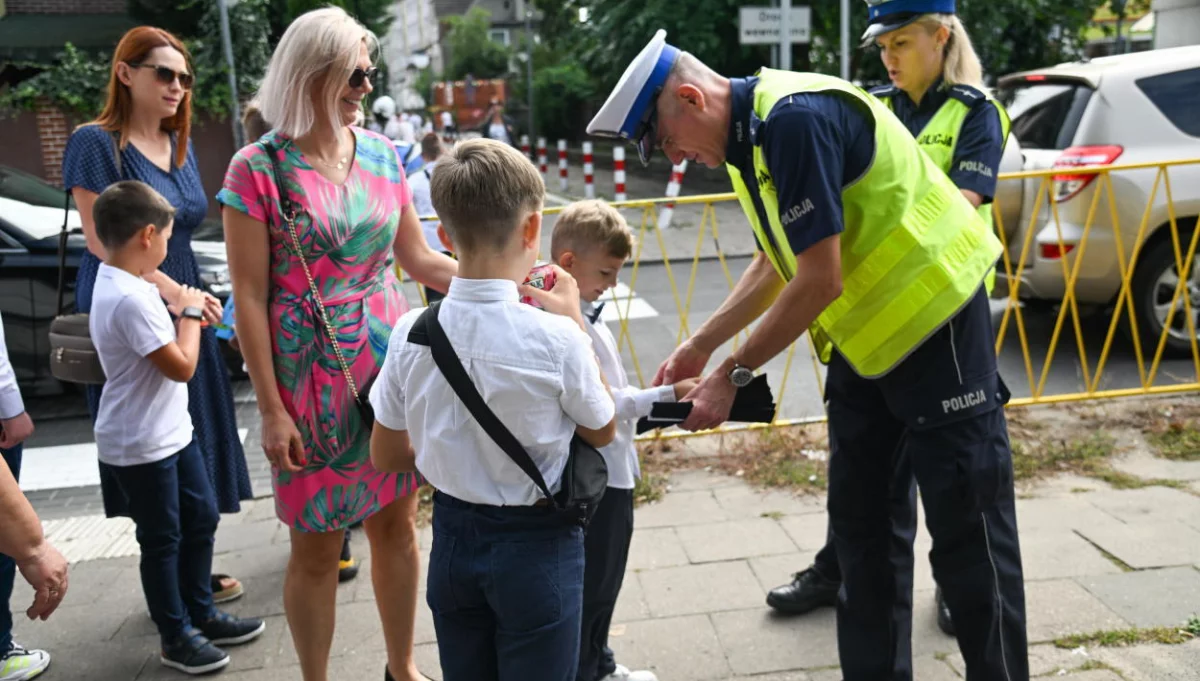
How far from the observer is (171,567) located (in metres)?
3.12

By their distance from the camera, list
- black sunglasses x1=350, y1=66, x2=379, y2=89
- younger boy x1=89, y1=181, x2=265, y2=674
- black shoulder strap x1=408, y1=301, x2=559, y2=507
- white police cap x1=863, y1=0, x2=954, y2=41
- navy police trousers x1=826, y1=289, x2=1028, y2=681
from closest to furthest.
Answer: black shoulder strap x1=408, y1=301, x2=559, y2=507
navy police trousers x1=826, y1=289, x2=1028, y2=681
black sunglasses x1=350, y1=66, x2=379, y2=89
younger boy x1=89, y1=181, x2=265, y2=674
white police cap x1=863, y1=0, x2=954, y2=41

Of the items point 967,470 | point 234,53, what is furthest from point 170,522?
point 234,53

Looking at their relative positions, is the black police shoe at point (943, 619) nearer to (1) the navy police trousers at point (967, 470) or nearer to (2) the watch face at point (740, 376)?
(1) the navy police trousers at point (967, 470)

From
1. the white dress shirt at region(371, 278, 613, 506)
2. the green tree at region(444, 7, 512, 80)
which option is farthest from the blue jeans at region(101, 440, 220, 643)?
the green tree at region(444, 7, 512, 80)

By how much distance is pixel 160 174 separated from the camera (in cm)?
342

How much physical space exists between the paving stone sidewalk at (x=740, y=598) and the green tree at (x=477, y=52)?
45.8 metres

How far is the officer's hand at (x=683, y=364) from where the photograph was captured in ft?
8.71

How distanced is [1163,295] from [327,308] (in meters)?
5.72

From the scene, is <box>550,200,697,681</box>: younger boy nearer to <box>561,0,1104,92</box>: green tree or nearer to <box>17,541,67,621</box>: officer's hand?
<box>17,541,67,621</box>: officer's hand

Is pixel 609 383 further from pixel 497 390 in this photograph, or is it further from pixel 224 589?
pixel 224 589

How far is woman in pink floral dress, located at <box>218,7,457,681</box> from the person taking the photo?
97.6 inches

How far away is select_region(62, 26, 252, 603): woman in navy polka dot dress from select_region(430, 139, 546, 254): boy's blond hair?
1624 mm

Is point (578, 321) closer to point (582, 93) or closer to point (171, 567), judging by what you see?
point (171, 567)

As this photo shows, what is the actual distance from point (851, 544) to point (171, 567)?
79.9 inches
